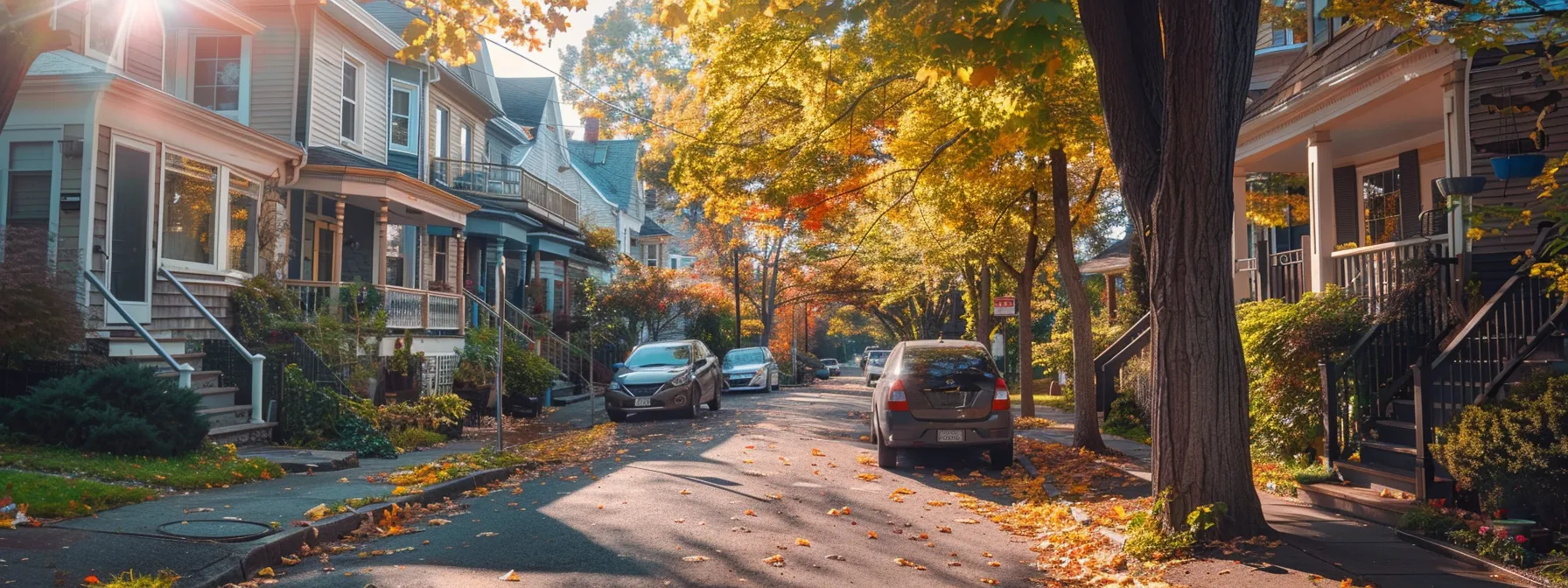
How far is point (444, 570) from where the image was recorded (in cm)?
714

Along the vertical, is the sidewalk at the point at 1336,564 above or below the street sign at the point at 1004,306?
below

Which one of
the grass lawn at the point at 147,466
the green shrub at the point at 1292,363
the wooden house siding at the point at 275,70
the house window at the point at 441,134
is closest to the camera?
the grass lawn at the point at 147,466

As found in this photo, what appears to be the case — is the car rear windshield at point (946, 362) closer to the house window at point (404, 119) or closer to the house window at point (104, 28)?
the house window at point (104, 28)

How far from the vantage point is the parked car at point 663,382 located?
818 inches

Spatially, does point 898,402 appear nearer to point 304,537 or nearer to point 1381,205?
point 304,537

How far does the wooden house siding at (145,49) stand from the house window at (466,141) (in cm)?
1200

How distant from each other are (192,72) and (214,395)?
8700 millimetres

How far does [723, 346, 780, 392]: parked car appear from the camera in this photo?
34219 mm

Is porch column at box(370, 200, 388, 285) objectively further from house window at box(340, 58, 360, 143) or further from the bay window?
the bay window

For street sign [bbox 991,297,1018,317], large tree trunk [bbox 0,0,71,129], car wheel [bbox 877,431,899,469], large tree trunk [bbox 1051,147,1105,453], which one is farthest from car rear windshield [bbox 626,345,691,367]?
large tree trunk [bbox 0,0,71,129]

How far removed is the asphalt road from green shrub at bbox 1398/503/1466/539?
2771 millimetres

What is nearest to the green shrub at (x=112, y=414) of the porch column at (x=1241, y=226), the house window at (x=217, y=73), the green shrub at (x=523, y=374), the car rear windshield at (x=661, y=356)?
the house window at (x=217, y=73)

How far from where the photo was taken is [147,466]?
10.6m

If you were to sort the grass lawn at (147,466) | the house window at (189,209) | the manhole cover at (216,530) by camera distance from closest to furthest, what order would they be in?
the manhole cover at (216,530) < the grass lawn at (147,466) < the house window at (189,209)
